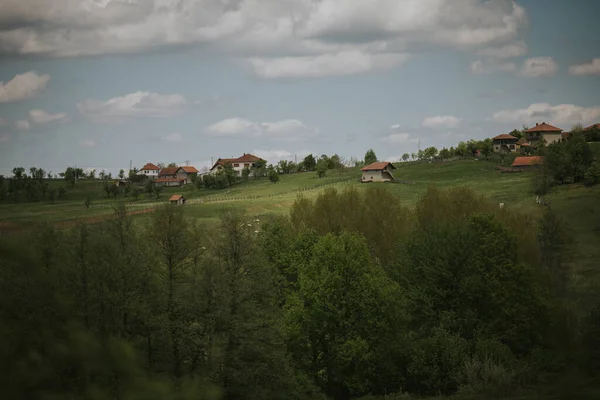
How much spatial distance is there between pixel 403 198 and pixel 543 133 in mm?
89609

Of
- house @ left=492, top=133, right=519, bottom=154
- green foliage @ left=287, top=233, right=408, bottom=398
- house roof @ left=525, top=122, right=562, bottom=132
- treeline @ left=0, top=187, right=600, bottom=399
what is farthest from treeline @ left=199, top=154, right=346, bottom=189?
green foliage @ left=287, top=233, right=408, bottom=398

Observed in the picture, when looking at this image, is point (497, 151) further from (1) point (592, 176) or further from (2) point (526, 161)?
(1) point (592, 176)

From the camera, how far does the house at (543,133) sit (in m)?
176

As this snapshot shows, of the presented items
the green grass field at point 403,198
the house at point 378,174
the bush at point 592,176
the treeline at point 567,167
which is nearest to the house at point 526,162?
the green grass field at point 403,198

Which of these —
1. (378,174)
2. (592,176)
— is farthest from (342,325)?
(378,174)

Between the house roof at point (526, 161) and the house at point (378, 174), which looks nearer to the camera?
the house roof at point (526, 161)

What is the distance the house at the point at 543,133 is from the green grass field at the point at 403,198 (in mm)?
34174

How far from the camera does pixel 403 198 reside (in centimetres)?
11162

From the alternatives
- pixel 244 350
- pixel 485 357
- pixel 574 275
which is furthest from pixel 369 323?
pixel 574 275

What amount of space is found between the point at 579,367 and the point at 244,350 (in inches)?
1105

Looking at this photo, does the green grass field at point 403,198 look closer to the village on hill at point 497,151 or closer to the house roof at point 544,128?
the village on hill at point 497,151

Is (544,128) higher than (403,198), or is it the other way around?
(544,128)

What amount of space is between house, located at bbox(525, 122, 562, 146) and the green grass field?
34.2 meters

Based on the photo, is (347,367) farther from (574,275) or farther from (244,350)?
(574,275)
